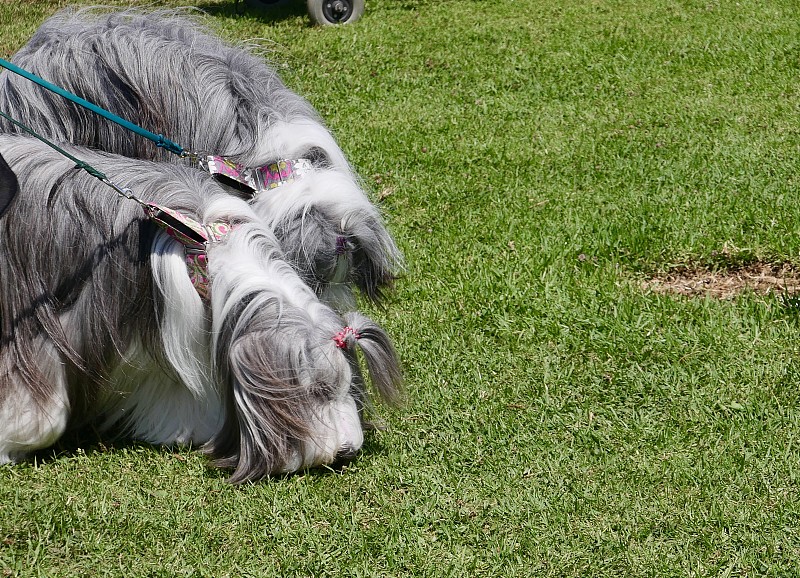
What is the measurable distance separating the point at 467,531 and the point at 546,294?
5.00 feet

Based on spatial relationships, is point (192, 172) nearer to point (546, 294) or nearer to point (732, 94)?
point (546, 294)

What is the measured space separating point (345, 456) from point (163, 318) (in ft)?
2.56

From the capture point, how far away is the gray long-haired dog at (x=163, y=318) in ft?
9.60

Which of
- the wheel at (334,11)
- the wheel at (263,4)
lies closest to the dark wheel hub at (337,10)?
the wheel at (334,11)

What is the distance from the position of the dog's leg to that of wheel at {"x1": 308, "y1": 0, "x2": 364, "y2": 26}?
5282mm

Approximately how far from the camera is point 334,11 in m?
7.85

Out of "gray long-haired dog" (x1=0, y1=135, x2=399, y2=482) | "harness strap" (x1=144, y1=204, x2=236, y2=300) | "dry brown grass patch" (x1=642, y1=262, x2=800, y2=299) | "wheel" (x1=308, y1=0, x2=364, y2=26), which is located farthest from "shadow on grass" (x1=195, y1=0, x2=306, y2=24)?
"harness strap" (x1=144, y1=204, x2=236, y2=300)

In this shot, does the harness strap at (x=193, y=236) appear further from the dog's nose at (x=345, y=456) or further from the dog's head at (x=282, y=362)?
the dog's nose at (x=345, y=456)

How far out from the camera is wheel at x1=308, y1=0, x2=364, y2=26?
7.70 meters

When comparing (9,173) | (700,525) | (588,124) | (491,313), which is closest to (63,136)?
(9,173)

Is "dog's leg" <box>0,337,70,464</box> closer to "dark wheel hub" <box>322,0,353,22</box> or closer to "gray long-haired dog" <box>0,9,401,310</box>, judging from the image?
"gray long-haired dog" <box>0,9,401,310</box>

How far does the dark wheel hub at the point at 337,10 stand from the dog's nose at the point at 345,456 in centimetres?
538

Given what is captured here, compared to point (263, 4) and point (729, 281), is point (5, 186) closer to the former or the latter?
point (729, 281)

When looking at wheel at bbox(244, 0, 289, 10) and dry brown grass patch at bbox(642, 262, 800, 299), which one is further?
wheel at bbox(244, 0, 289, 10)
